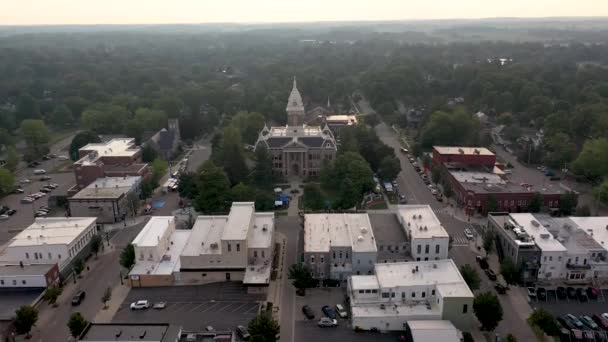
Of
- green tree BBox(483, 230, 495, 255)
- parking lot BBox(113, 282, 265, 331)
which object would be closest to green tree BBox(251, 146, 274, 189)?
parking lot BBox(113, 282, 265, 331)

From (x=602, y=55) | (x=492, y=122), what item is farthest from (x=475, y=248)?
(x=602, y=55)

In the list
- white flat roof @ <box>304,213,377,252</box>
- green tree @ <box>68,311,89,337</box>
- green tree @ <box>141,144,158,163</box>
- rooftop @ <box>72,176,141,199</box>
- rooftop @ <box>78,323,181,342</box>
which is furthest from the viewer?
green tree @ <box>141,144,158,163</box>

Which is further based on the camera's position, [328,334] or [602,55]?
[602,55]

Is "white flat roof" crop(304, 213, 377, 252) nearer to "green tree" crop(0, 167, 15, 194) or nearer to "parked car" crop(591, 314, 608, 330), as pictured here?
"parked car" crop(591, 314, 608, 330)

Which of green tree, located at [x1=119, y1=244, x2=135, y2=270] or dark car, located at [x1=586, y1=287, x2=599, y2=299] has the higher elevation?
green tree, located at [x1=119, y1=244, x2=135, y2=270]

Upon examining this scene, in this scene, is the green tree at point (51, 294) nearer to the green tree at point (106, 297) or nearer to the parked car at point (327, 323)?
the green tree at point (106, 297)

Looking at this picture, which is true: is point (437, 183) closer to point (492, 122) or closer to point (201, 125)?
point (492, 122)
